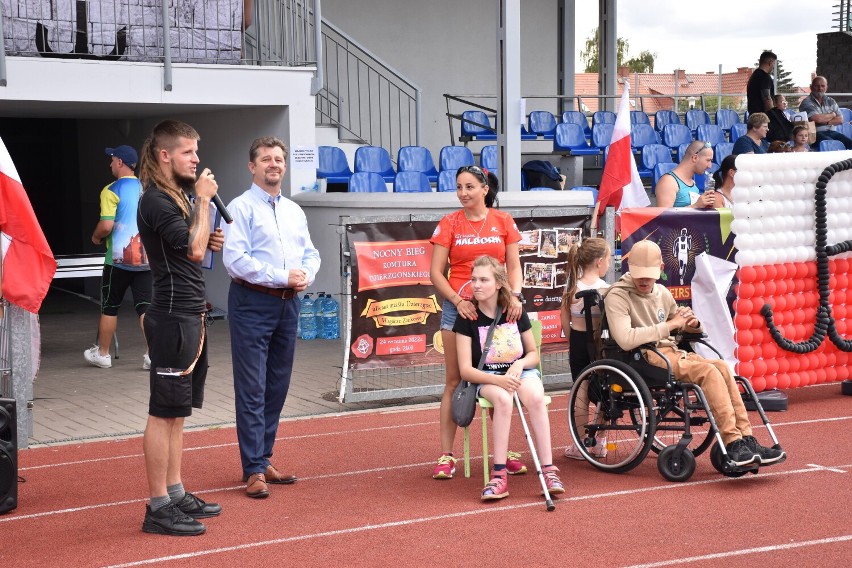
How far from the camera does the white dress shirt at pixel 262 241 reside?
20.6 ft

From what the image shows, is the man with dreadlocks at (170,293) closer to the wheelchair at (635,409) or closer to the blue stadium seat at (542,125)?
→ the wheelchair at (635,409)

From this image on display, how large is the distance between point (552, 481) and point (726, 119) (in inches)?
629

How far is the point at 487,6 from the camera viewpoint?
2150cm

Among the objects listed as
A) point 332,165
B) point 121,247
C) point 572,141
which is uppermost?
point 572,141

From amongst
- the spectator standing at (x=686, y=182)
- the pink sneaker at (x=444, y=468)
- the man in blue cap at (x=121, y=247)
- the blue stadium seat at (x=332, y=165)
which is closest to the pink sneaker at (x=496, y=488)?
the pink sneaker at (x=444, y=468)

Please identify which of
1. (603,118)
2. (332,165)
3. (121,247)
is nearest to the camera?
(121,247)

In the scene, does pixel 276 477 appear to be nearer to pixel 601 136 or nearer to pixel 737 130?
pixel 601 136

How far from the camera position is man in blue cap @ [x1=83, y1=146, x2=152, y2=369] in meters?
10.4

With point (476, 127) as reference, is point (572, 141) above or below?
below

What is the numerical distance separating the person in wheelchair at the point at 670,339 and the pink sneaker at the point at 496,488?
111cm

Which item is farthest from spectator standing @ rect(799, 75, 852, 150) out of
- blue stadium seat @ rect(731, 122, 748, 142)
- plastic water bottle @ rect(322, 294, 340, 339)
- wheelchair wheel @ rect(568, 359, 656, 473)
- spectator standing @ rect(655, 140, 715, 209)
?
wheelchair wheel @ rect(568, 359, 656, 473)

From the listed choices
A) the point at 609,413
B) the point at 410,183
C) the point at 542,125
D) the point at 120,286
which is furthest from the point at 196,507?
the point at 542,125

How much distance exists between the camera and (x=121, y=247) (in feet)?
34.2

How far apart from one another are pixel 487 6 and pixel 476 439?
49.5 ft
